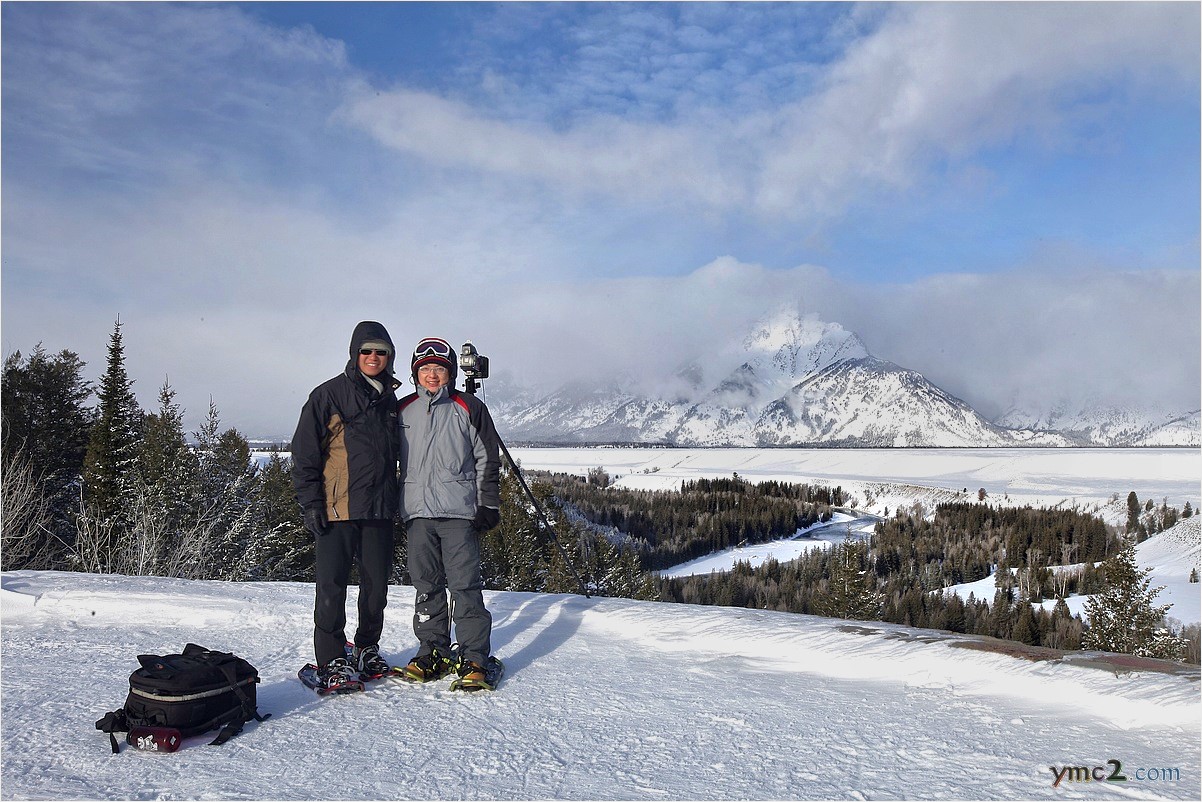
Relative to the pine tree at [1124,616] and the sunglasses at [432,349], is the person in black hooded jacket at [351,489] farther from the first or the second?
the pine tree at [1124,616]

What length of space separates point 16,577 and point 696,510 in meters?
73.9

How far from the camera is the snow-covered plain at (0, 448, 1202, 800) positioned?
3.02 m

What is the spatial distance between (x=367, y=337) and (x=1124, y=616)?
23505mm

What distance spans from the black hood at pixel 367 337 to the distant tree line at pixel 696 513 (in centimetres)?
5168

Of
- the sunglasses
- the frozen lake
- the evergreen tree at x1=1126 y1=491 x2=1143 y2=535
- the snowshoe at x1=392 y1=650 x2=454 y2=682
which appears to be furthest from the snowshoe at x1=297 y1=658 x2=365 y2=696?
the frozen lake

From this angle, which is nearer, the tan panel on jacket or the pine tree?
the tan panel on jacket

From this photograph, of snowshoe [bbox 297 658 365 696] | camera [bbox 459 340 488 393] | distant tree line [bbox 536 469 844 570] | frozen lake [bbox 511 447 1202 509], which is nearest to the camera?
snowshoe [bbox 297 658 365 696]

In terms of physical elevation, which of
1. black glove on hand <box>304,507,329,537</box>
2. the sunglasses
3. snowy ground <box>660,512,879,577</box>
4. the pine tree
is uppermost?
the sunglasses

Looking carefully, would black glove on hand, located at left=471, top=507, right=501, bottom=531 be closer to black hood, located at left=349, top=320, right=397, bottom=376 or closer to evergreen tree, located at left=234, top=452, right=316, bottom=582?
black hood, located at left=349, top=320, right=397, bottom=376

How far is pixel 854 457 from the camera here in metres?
131

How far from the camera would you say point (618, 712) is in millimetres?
3963

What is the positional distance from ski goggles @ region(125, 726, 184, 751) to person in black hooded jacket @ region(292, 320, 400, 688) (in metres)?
0.99

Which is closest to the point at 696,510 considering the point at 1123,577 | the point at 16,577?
the point at 1123,577

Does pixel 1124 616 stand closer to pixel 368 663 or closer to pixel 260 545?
pixel 368 663
